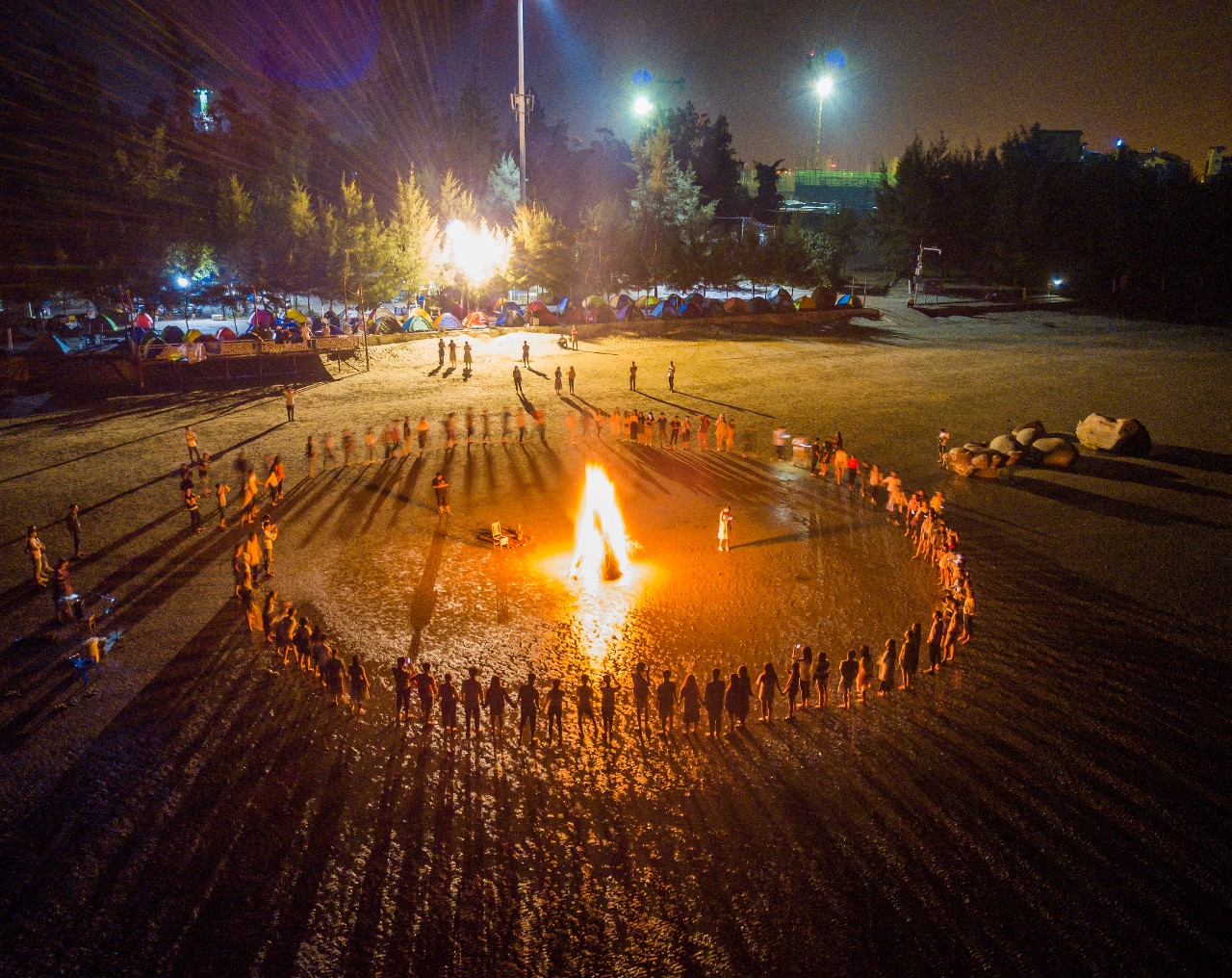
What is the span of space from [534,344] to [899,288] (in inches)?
1770

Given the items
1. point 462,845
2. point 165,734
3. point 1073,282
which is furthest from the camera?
point 1073,282

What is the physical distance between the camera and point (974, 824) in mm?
8648

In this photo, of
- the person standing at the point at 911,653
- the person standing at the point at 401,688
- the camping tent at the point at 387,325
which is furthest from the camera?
the camping tent at the point at 387,325

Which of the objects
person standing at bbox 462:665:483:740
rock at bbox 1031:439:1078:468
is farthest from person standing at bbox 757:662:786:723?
rock at bbox 1031:439:1078:468

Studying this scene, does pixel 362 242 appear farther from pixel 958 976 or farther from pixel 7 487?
pixel 958 976

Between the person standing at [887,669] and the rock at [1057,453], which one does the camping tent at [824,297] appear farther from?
the person standing at [887,669]

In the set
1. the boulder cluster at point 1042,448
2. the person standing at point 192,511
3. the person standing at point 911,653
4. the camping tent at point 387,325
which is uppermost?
the camping tent at point 387,325

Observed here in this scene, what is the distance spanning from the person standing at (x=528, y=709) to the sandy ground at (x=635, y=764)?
460 mm

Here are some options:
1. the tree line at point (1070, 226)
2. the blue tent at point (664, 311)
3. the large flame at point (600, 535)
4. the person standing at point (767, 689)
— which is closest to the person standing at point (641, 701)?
the person standing at point (767, 689)

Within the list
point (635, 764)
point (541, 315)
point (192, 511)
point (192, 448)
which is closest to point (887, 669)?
point (635, 764)

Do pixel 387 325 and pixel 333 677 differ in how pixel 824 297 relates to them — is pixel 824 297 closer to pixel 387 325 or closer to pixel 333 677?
pixel 387 325

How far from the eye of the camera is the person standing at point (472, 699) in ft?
33.6

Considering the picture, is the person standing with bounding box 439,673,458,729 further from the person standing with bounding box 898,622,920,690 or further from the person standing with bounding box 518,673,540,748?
the person standing with bounding box 898,622,920,690

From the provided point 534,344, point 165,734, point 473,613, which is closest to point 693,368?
point 534,344
